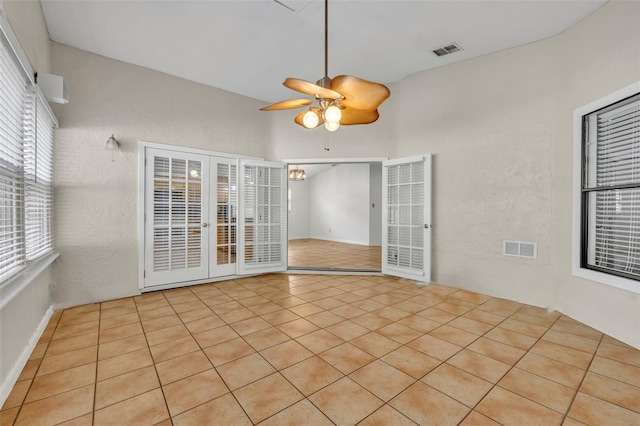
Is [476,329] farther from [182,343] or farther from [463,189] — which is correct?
[182,343]

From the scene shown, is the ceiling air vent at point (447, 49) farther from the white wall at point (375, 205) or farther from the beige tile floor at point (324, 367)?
the white wall at point (375, 205)

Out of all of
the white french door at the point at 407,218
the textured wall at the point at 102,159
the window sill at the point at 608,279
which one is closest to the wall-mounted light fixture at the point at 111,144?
the textured wall at the point at 102,159

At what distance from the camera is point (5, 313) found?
186cm

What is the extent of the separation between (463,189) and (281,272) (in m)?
3.23

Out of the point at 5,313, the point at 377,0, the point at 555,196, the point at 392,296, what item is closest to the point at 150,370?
the point at 5,313

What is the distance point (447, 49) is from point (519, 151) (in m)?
1.58

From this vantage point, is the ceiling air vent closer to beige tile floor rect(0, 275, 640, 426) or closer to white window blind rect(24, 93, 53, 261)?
beige tile floor rect(0, 275, 640, 426)

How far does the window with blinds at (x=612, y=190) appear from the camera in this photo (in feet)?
8.14

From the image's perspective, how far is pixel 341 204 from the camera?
1010 centimetres

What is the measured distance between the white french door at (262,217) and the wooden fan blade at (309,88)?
2838 mm

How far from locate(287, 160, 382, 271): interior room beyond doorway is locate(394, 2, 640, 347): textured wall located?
138 inches

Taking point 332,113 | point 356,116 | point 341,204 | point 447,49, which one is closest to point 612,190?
point 447,49

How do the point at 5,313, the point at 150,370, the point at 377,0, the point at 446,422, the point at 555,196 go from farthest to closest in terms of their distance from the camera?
1. the point at 555,196
2. the point at 377,0
3. the point at 150,370
4. the point at 5,313
5. the point at 446,422

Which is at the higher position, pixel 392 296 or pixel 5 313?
pixel 5 313
